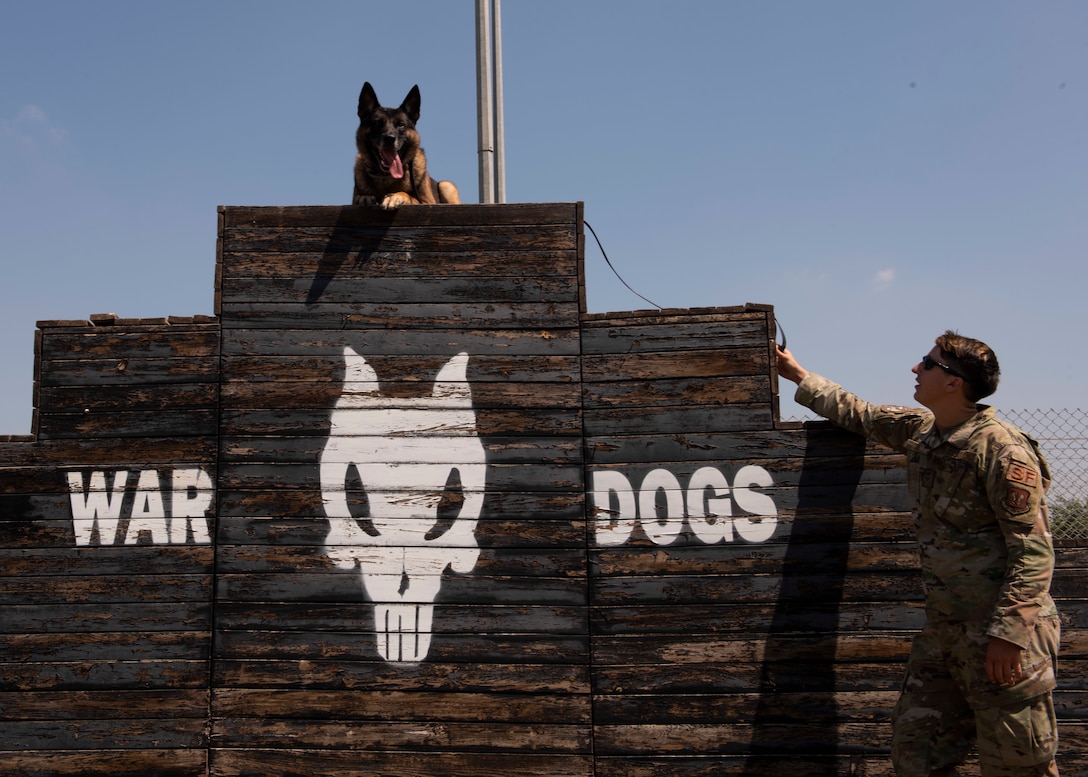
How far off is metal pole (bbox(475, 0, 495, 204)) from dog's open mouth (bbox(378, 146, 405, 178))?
8.10ft

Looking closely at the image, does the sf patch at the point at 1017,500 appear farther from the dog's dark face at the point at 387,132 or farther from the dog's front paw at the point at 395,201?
the dog's dark face at the point at 387,132

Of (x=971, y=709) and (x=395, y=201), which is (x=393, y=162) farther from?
(x=971, y=709)

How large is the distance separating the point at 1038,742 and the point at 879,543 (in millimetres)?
1349

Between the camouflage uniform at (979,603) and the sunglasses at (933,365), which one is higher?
the sunglasses at (933,365)

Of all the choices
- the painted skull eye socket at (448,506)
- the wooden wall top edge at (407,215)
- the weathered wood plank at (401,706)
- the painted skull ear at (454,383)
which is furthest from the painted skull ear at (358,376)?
the weathered wood plank at (401,706)

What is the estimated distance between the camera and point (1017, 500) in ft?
11.7

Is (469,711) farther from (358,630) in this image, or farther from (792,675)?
(792,675)

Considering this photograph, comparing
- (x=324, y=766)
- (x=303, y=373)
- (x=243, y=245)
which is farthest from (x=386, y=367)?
(x=324, y=766)

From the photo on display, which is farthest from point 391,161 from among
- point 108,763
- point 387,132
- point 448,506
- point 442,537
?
point 108,763

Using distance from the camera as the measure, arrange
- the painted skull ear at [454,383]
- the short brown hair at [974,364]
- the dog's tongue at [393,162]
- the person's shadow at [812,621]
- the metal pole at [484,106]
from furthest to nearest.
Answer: the metal pole at [484,106], the dog's tongue at [393,162], the painted skull ear at [454,383], the person's shadow at [812,621], the short brown hair at [974,364]

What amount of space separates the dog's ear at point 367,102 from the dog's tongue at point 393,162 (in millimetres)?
502

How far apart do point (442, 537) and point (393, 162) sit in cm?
261

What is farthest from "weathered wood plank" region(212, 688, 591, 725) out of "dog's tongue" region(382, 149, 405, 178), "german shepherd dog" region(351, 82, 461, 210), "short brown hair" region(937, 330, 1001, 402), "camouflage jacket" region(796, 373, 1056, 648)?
"dog's tongue" region(382, 149, 405, 178)

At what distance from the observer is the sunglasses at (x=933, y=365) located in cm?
389
